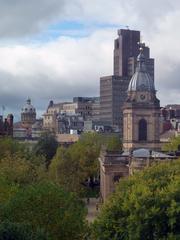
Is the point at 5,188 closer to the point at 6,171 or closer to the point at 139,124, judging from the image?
the point at 6,171

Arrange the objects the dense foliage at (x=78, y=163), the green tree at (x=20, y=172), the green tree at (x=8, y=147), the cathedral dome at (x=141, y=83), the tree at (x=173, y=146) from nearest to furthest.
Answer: the green tree at (x=20, y=172), the dense foliage at (x=78, y=163), the cathedral dome at (x=141, y=83), the green tree at (x=8, y=147), the tree at (x=173, y=146)

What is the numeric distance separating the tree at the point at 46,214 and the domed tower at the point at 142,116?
6043 cm

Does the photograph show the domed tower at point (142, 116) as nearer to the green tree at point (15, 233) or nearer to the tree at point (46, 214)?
the tree at point (46, 214)

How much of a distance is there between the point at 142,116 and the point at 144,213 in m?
64.1

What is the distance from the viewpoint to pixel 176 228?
4219cm

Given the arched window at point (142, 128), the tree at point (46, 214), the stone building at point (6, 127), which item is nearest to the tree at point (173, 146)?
the arched window at point (142, 128)

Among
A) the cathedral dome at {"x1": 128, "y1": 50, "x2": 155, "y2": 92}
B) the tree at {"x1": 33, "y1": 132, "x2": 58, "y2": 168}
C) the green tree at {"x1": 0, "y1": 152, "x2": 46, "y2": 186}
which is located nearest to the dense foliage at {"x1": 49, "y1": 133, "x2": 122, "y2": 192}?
the green tree at {"x1": 0, "y1": 152, "x2": 46, "y2": 186}

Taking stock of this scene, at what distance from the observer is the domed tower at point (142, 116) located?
106 metres

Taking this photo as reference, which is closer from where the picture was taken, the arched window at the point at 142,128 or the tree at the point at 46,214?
the tree at the point at 46,214

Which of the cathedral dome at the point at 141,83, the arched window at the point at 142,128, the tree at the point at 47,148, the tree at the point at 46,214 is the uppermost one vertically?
the cathedral dome at the point at 141,83

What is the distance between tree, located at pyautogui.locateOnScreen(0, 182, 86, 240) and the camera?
4419 cm

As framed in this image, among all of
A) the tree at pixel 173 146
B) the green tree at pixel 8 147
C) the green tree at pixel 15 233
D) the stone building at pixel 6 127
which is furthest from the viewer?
the stone building at pixel 6 127

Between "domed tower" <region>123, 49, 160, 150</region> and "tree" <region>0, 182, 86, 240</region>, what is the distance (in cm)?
6043

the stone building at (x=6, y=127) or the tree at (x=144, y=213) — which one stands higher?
the stone building at (x=6, y=127)
